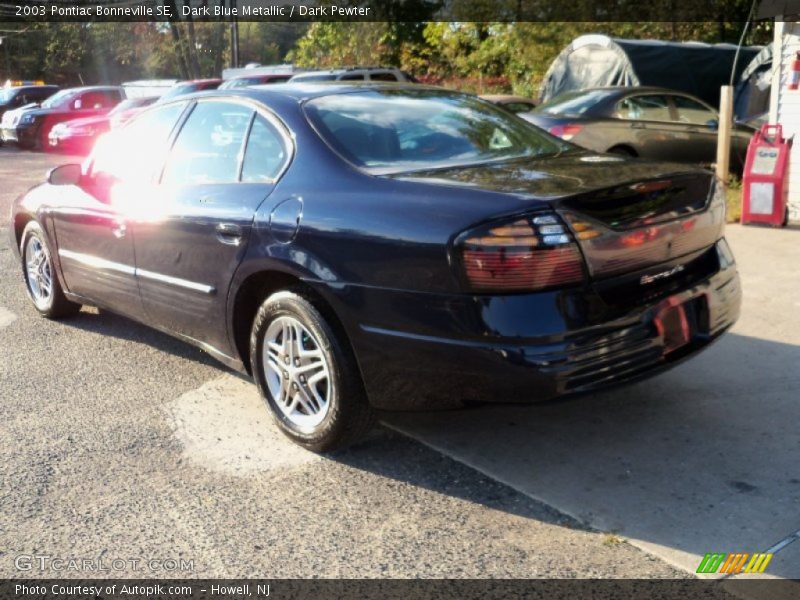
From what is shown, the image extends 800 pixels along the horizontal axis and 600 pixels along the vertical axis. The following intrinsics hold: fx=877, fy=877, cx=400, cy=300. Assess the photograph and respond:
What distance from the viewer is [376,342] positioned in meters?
3.46

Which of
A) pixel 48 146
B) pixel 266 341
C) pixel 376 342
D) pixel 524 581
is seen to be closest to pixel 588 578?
pixel 524 581

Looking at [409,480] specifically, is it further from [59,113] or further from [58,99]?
[58,99]

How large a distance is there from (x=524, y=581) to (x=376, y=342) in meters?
1.09

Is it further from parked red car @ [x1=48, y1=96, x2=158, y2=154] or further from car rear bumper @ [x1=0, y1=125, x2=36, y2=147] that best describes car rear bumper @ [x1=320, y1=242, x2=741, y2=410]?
car rear bumper @ [x1=0, y1=125, x2=36, y2=147]

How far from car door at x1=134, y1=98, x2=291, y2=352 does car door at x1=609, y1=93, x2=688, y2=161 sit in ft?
25.4

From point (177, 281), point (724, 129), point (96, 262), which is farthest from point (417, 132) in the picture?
point (724, 129)

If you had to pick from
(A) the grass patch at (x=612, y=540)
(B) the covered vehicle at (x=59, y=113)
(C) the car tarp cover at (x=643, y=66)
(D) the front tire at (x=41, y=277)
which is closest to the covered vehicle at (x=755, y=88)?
(C) the car tarp cover at (x=643, y=66)

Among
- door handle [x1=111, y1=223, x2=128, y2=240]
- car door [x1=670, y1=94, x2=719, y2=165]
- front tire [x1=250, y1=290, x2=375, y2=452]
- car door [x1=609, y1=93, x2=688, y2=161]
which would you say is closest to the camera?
front tire [x1=250, y1=290, x2=375, y2=452]

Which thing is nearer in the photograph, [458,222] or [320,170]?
[458,222]

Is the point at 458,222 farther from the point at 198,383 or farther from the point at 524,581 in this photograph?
the point at 198,383

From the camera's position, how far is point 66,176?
18.2 feet

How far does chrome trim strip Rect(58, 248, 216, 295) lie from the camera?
Answer: 14.1ft

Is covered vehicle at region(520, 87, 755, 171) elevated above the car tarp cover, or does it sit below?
below

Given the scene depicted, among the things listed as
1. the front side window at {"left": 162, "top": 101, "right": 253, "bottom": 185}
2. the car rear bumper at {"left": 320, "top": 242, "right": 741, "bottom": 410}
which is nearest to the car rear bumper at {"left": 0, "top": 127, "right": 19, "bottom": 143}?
the front side window at {"left": 162, "top": 101, "right": 253, "bottom": 185}
